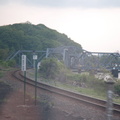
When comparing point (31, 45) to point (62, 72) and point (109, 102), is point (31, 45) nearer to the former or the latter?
point (62, 72)

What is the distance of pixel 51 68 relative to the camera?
3073cm

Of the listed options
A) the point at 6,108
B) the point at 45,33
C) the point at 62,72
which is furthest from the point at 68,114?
the point at 45,33

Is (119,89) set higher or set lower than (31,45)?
lower

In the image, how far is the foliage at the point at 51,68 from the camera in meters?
30.1

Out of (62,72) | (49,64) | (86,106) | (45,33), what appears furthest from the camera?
(45,33)

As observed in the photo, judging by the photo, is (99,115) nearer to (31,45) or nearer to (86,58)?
(86,58)

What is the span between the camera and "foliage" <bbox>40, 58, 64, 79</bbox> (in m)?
30.1

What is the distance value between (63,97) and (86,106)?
278 cm

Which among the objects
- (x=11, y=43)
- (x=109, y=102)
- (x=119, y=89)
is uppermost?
(x=11, y=43)

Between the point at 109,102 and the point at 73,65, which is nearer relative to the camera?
the point at 109,102

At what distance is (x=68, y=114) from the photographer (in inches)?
407

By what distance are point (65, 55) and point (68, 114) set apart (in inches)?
1654

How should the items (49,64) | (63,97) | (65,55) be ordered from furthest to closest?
(65,55) < (49,64) < (63,97)

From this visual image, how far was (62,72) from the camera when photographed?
29641 mm
